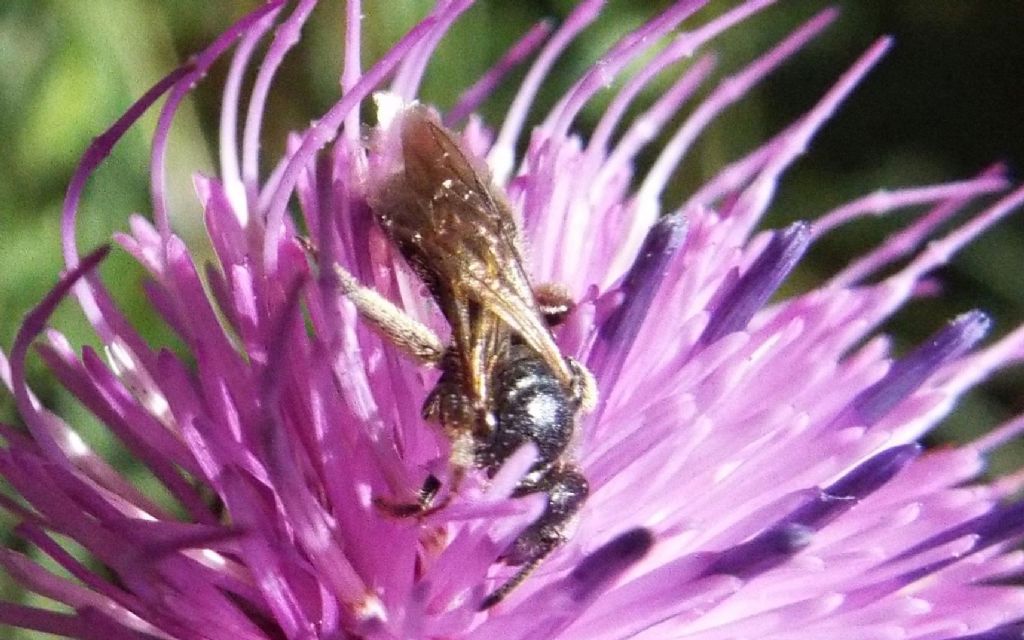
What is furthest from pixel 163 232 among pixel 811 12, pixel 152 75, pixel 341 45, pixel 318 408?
pixel 811 12

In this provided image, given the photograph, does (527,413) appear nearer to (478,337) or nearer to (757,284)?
(478,337)

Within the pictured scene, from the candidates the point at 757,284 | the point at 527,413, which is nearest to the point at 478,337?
the point at 527,413

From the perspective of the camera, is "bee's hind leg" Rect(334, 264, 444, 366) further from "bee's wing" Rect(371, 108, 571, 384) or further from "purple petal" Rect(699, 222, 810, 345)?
"purple petal" Rect(699, 222, 810, 345)

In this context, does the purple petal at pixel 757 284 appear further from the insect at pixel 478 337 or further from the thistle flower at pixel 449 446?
the insect at pixel 478 337

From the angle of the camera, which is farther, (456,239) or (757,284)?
(757,284)

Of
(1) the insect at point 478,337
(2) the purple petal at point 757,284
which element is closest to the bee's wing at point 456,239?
(1) the insect at point 478,337

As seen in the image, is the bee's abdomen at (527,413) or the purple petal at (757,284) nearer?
the bee's abdomen at (527,413)

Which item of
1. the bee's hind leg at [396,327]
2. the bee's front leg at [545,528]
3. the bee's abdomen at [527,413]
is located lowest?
the bee's front leg at [545,528]
